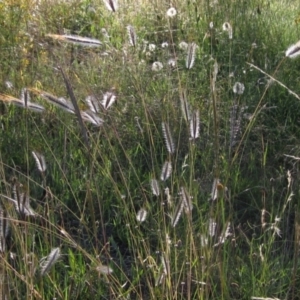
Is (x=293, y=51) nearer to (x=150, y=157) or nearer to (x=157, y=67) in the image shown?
(x=150, y=157)

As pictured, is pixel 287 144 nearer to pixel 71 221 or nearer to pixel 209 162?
pixel 209 162

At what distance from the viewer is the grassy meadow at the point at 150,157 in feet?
7.15

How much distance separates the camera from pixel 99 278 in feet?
7.51

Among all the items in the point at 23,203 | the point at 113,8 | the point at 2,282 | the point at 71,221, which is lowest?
the point at 71,221

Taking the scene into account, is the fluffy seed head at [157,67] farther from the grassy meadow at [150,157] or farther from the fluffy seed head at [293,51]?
the fluffy seed head at [293,51]

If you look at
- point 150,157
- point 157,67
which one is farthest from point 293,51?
point 157,67

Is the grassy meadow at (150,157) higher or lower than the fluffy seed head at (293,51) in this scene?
lower

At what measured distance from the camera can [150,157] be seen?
3.33 m

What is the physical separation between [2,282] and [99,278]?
403 millimetres

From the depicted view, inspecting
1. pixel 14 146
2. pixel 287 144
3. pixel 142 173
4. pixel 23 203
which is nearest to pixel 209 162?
pixel 142 173

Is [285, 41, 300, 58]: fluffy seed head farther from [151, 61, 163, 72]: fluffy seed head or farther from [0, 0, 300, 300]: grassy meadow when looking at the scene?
[151, 61, 163, 72]: fluffy seed head

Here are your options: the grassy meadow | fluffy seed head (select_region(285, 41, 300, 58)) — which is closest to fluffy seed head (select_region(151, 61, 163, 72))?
the grassy meadow

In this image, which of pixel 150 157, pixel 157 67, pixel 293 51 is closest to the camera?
pixel 293 51

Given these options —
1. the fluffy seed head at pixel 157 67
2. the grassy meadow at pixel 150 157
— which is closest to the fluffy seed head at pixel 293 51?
the grassy meadow at pixel 150 157
